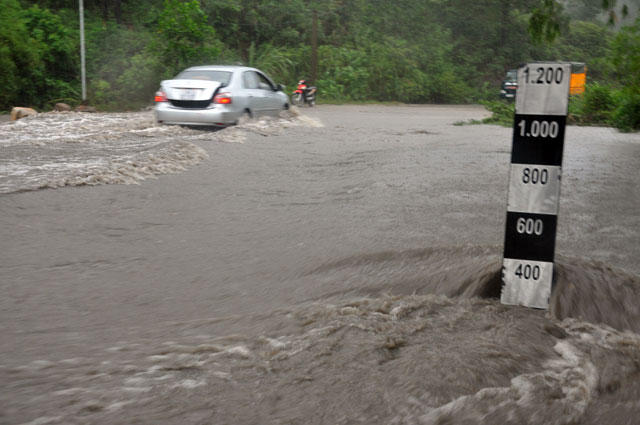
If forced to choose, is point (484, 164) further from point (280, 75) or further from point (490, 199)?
point (280, 75)

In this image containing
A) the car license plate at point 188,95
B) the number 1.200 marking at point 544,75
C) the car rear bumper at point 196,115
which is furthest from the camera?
the car license plate at point 188,95

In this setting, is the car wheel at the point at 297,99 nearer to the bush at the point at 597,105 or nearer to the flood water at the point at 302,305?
the bush at the point at 597,105

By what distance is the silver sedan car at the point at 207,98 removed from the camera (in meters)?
13.6

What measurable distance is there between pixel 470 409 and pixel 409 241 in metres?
2.67

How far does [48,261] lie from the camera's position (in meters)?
4.57

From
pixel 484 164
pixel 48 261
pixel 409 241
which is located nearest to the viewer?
pixel 48 261

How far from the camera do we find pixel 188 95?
13.7 m

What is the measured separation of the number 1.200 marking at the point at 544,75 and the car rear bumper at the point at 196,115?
1080cm

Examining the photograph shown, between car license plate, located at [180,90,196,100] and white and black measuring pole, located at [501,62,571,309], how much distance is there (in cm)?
1106

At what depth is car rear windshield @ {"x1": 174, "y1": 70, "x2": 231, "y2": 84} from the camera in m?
14.1

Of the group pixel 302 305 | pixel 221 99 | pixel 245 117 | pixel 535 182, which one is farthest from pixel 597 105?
pixel 302 305

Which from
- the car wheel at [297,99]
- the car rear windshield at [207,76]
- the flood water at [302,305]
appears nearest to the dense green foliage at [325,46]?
the flood water at [302,305]

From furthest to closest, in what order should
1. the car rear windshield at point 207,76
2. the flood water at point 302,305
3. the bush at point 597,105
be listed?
the bush at point 597,105
the car rear windshield at point 207,76
the flood water at point 302,305

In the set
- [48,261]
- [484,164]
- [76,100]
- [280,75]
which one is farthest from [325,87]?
[48,261]
